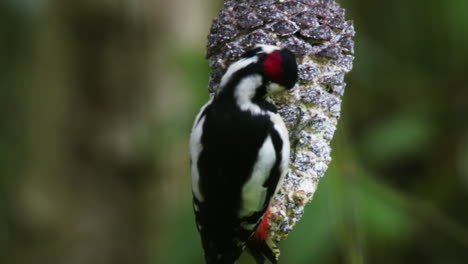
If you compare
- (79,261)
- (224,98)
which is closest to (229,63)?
(224,98)

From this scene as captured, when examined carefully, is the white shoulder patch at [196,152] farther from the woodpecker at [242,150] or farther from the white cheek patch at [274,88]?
the white cheek patch at [274,88]

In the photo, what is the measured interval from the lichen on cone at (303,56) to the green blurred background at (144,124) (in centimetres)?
144

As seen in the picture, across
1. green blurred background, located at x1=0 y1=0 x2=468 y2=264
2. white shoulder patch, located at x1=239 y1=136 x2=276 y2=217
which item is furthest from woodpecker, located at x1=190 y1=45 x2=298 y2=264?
green blurred background, located at x1=0 y1=0 x2=468 y2=264

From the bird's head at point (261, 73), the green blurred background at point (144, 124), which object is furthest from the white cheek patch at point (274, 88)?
the green blurred background at point (144, 124)

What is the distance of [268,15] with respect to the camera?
109cm

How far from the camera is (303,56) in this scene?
3.65 feet

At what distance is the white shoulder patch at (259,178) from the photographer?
3.61ft

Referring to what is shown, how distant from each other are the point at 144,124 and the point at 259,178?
6.85 feet

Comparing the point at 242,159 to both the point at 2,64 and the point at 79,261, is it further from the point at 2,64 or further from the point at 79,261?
the point at 2,64

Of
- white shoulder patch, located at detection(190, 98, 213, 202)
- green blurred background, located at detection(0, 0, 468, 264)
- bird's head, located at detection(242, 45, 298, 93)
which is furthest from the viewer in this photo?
green blurred background, located at detection(0, 0, 468, 264)

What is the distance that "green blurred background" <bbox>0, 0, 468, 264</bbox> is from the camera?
2.77 meters

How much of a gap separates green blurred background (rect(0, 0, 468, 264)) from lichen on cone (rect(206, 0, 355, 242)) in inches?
56.6

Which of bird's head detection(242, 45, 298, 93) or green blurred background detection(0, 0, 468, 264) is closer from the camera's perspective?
bird's head detection(242, 45, 298, 93)

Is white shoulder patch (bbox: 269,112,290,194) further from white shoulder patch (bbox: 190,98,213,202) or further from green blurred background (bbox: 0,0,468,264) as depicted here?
green blurred background (bbox: 0,0,468,264)
